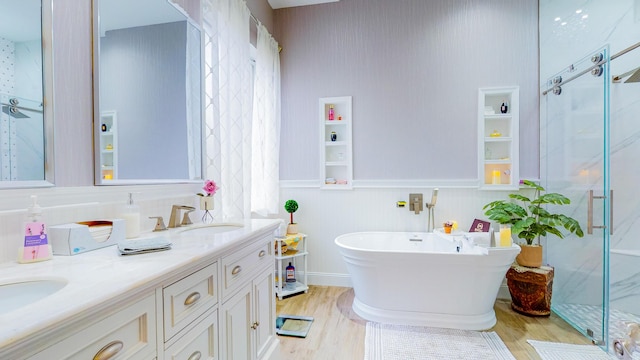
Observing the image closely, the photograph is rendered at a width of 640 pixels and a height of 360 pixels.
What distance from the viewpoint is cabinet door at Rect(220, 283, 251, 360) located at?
1.28 metres

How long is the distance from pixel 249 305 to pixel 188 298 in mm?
542

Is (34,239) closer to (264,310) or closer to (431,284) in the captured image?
(264,310)

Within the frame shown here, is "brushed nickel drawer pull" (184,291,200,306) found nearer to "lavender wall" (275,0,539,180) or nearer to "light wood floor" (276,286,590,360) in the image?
"light wood floor" (276,286,590,360)

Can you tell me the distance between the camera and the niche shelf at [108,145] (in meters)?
1.29

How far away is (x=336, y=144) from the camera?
3.29 meters

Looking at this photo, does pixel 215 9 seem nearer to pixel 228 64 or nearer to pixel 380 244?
pixel 228 64

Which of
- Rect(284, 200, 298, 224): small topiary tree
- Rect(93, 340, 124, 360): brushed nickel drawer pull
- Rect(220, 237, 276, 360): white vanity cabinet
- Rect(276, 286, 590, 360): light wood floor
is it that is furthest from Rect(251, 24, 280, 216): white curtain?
Rect(93, 340, 124, 360): brushed nickel drawer pull


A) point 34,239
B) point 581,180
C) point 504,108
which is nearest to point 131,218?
point 34,239

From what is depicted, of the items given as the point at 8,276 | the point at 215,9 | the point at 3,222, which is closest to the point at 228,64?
the point at 215,9

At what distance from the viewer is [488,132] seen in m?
3.07

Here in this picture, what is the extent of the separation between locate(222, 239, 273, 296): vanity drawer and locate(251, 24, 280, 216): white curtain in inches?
45.6

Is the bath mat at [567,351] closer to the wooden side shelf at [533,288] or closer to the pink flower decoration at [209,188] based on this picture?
the wooden side shelf at [533,288]

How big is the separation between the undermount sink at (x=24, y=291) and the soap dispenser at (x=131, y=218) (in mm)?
504

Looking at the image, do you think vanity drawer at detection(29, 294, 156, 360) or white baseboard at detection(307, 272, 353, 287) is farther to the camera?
white baseboard at detection(307, 272, 353, 287)
